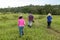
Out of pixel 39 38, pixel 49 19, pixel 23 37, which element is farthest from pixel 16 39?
pixel 49 19

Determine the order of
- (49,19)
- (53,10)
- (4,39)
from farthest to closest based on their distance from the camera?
(53,10)
(49,19)
(4,39)

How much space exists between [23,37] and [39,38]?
1.23 m

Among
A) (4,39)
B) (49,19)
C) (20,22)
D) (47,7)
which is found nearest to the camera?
(4,39)

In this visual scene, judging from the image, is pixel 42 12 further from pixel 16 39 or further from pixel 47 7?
pixel 16 39

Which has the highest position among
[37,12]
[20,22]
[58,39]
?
[20,22]

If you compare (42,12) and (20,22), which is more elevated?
(20,22)

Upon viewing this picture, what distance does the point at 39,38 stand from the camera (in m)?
17.5

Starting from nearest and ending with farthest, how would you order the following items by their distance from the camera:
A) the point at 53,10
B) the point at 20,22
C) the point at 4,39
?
the point at 4,39 < the point at 20,22 < the point at 53,10

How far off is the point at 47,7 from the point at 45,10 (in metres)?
3.55

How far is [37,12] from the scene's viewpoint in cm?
8406

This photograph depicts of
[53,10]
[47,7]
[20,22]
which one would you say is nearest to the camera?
[20,22]

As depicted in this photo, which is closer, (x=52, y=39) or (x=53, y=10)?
(x=52, y=39)

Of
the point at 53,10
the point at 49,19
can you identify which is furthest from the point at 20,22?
the point at 53,10

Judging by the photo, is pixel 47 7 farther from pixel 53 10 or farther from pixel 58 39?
pixel 58 39
